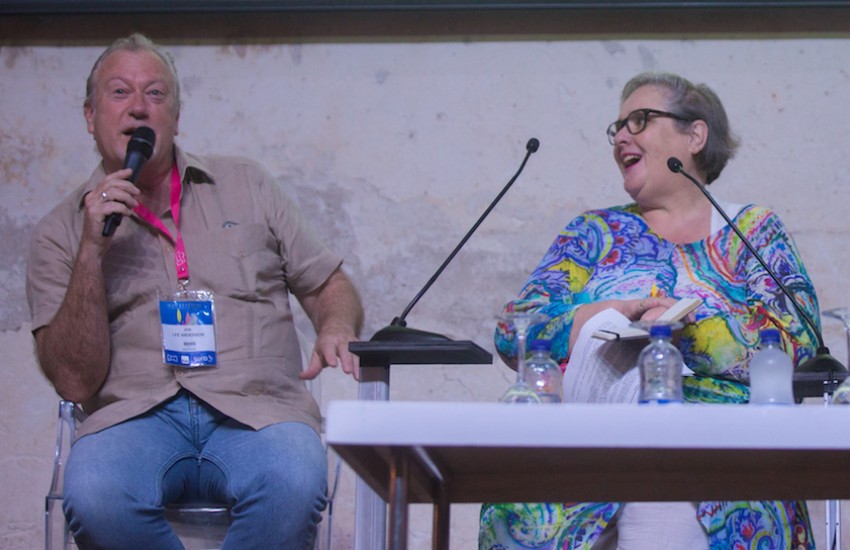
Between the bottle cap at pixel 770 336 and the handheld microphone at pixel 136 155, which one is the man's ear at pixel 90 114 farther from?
the bottle cap at pixel 770 336

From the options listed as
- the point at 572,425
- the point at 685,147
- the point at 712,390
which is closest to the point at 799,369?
the point at 712,390

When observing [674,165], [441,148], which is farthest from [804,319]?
[441,148]

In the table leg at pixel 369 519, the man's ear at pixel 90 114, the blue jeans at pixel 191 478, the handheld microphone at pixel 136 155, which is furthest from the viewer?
the man's ear at pixel 90 114

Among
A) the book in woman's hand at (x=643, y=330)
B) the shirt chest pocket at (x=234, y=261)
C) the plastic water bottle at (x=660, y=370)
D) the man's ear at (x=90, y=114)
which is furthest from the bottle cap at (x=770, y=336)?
the man's ear at (x=90, y=114)

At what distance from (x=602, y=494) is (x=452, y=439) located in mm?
588

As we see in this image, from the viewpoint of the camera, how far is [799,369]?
2156 mm

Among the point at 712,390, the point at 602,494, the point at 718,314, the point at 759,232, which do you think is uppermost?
the point at 759,232

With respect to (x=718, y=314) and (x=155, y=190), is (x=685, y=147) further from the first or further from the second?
(x=155, y=190)

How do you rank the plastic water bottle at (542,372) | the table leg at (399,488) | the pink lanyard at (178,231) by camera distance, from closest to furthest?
the table leg at (399,488)
the plastic water bottle at (542,372)
the pink lanyard at (178,231)

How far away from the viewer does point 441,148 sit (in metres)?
3.62

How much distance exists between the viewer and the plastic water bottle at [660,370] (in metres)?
1.66

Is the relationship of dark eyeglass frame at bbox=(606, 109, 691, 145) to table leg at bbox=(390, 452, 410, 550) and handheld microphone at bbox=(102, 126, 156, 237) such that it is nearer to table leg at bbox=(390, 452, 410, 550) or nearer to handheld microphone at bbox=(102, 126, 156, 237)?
handheld microphone at bbox=(102, 126, 156, 237)

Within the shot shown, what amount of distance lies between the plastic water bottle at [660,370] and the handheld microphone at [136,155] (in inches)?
44.4

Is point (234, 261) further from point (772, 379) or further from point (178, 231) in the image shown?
point (772, 379)
